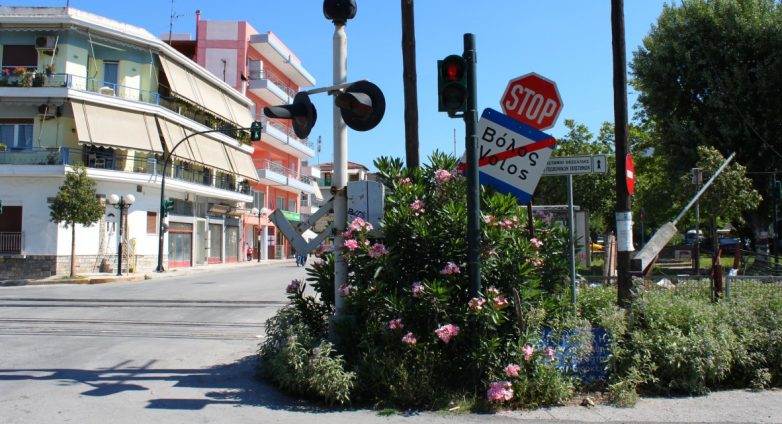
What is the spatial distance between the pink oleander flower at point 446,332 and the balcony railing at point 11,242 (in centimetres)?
2812

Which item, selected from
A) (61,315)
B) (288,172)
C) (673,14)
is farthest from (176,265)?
(673,14)

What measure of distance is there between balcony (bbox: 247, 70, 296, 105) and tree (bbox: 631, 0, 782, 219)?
101 feet

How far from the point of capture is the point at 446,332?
5.61 m

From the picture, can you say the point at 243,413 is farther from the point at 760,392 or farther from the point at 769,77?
the point at 769,77

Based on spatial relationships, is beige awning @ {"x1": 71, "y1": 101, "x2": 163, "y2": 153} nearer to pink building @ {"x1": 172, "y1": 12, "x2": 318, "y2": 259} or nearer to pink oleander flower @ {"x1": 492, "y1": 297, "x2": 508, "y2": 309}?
pink building @ {"x1": 172, "y1": 12, "x2": 318, "y2": 259}

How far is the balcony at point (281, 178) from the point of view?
4788 cm

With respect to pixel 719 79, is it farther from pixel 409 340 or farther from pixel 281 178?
pixel 281 178

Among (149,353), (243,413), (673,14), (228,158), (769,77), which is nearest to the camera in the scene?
(243,413)

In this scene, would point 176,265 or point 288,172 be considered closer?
point 176,265

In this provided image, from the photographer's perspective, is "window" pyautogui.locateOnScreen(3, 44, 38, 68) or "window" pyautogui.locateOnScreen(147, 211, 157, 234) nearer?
"window" pyautogui.locateOnScreen(3, 44, 38, 68)

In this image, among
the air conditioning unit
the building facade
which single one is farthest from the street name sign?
the air conditioning unit

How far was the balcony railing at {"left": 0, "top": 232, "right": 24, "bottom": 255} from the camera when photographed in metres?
27.9

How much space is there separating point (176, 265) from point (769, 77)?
102 ft

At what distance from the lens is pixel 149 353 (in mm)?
8320
